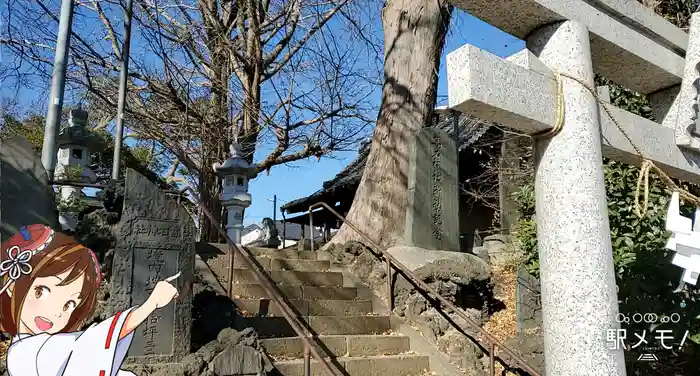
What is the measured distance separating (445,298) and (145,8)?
29.7 feet

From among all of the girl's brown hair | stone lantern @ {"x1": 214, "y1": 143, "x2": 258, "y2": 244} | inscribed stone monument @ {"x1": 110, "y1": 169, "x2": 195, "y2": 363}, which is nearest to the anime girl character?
the girl's brown hair

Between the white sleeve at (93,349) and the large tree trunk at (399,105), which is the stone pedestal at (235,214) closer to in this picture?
the large tree trunk at (399,105)

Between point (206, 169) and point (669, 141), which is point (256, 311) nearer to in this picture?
point (669, 141)

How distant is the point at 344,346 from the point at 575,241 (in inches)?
129

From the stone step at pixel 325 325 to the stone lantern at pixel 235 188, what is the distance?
4012mm

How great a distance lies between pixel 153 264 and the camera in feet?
15.0

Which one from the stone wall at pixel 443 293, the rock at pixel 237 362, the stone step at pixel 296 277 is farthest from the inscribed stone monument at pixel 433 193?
the rock at pixel 237 362

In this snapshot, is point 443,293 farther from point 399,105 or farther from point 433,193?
point 399,105

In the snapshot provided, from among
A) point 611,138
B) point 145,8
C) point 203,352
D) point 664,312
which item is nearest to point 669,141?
point 611,138

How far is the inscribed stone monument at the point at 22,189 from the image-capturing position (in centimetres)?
453

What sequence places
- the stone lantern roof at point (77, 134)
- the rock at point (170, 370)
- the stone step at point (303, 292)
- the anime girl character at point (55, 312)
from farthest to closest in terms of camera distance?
the stone lantern roof at point (77, 134) < the stone step at point (303, 292) < the rock at point (170, 370) < the anime girl character at point (55, 312)

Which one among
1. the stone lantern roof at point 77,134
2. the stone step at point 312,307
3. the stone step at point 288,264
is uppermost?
the stone lantern roof at point 77,134

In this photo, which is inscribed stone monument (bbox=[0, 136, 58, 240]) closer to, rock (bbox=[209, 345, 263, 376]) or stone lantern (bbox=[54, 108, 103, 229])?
rock (bbox=[209, 345, 263, 376])

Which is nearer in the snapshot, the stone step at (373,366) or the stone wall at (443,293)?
the stone step at (373,366)
